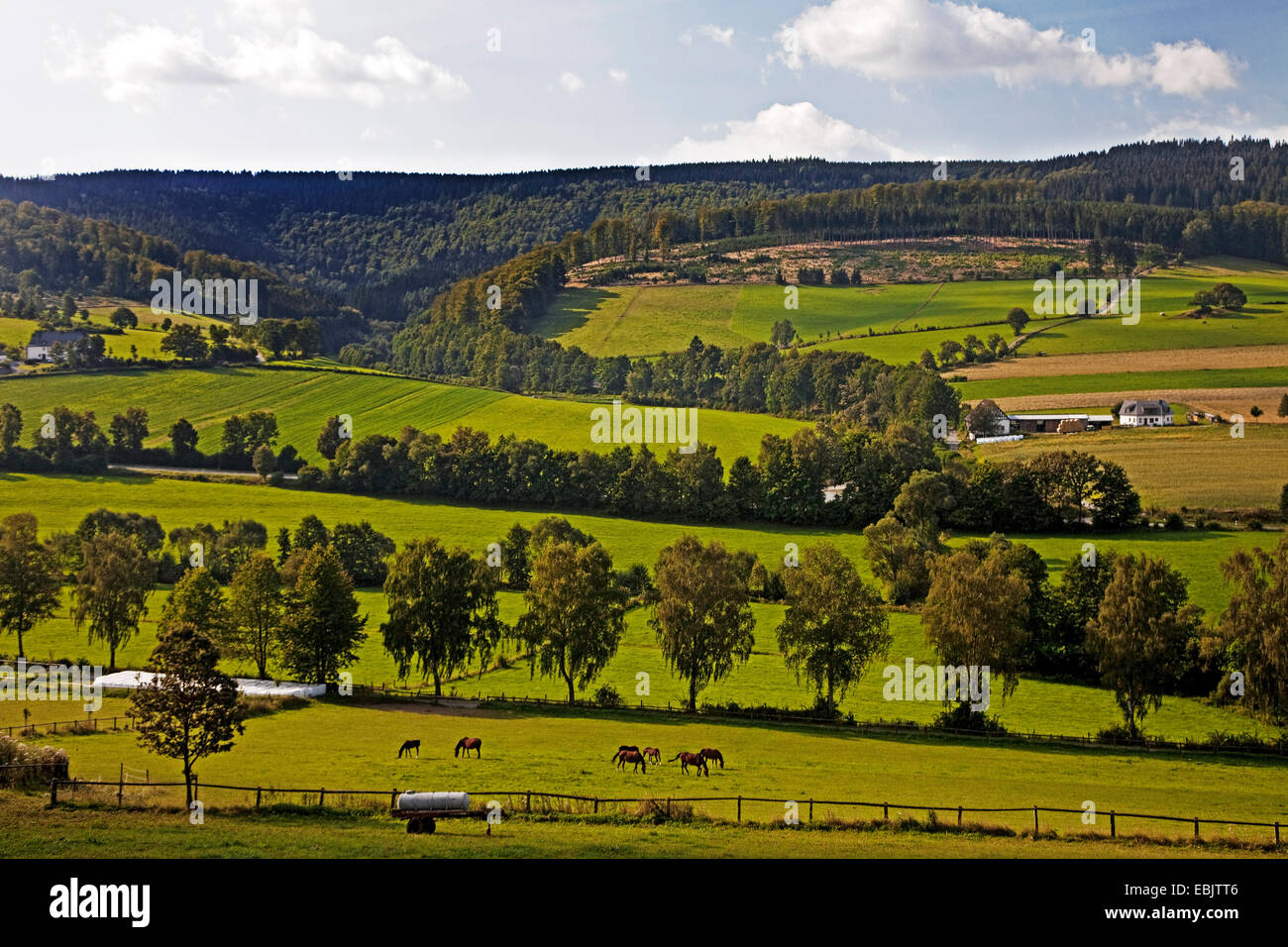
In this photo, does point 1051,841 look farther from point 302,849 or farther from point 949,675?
point 949,675

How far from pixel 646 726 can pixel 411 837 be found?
1103 inches

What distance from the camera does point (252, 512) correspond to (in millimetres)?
118062

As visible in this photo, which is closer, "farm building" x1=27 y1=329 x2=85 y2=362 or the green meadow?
the green meadow

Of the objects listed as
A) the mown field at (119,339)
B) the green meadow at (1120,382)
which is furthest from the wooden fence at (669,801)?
the mown field at (119,339)

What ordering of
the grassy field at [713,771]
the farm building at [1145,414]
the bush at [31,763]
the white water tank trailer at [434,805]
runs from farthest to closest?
the farm building at [1145,414] < the grassy field at [713,771] < the bush at [31,763] < the white water tank trailer at [434,805]

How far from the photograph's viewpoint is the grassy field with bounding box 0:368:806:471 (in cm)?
14612

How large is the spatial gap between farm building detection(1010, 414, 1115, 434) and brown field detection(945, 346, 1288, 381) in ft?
64.5

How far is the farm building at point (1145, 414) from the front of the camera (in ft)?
435

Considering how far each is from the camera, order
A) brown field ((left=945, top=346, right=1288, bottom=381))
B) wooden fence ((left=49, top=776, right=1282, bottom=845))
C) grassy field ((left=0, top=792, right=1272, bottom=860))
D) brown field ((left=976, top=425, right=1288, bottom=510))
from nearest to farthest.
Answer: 1. grassy field ((left=0, top=792, right=1272, bottom=860))
2. wooden fence ((left=49, top=776, right=1282, bottom=845))
3. brown field ((left=976, top=425, right=1288, bottom=510))
4. brown field ((left=945, top=346, right=1288, bottom=381))

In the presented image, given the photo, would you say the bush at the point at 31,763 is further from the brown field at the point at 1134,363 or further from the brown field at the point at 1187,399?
the brown field at the point at 1134,363

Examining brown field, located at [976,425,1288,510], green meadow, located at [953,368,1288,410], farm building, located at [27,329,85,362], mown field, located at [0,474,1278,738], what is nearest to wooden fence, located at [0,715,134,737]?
mown field, located at [0,474,1278,738]

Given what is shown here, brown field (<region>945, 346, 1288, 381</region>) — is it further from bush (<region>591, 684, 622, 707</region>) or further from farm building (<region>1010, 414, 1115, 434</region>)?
bush (<region>591, 684, 622, 707</region>)

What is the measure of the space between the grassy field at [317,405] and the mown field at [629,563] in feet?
66.0
